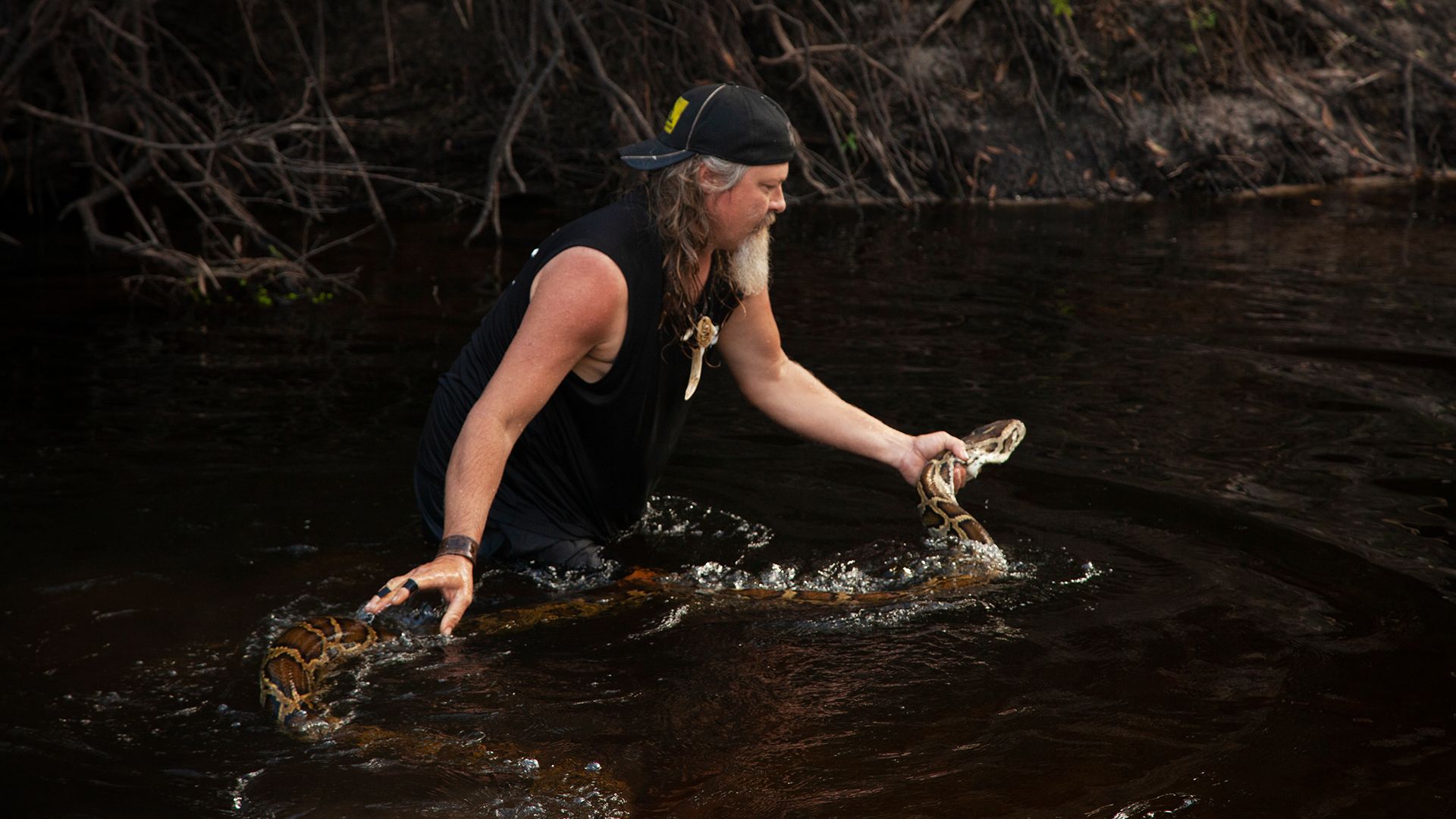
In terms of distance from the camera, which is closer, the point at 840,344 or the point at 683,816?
the point at 683,816

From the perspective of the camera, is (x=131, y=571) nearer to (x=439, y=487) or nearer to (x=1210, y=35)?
(x=439, y=487)

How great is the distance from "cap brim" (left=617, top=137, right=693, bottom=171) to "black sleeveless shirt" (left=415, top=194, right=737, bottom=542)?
0.17m

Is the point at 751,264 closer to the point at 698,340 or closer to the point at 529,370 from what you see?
the point at 698,340

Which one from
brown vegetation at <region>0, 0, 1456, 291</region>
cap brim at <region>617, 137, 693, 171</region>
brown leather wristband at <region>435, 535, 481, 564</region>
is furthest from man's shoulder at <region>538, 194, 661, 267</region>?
brown vegetation at <region>0, 0, 1456, 291</region>

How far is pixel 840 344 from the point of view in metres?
7.69

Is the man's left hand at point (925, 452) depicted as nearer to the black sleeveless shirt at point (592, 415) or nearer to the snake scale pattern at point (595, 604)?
the snake scale pattern at point (595, 604)

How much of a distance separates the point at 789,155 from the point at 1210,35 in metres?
11.4

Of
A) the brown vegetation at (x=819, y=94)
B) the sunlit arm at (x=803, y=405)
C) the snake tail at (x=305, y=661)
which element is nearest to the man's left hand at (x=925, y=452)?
the sunlit arm at (x=803, y=405)

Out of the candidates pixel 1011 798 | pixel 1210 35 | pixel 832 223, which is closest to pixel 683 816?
pixel 1011 798

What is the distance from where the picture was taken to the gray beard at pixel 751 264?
4102 mm

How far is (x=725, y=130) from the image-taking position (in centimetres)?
377

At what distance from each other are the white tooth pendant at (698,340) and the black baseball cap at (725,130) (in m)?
0.57

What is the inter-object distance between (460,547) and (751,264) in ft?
4.12

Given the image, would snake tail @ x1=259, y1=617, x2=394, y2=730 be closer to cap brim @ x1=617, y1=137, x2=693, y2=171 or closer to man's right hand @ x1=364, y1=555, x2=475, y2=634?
man's right hand @ x1=364, y1=555, x2=475, y2=634
